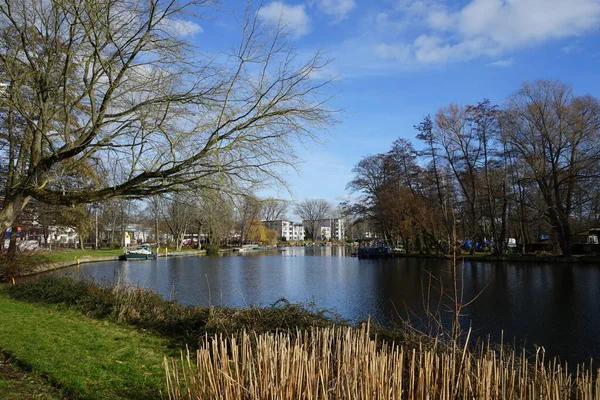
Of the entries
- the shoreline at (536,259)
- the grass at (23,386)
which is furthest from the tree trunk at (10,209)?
the shoreline at (536,259)

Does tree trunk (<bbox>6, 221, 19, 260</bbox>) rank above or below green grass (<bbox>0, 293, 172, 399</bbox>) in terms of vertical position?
above

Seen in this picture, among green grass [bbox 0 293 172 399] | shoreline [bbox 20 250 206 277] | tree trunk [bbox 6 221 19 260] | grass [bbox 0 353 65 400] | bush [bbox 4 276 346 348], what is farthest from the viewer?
shoreline [bbox 20 250 206 277]

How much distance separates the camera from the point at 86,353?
6.31 m

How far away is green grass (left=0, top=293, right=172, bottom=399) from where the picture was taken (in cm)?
486

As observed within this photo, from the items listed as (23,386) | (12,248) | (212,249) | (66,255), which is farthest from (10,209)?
(212,249)

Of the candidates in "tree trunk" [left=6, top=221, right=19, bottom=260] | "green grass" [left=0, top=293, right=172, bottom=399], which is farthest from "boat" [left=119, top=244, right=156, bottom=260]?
"green grass" [left=0, top=293, right=172, bottom=399]

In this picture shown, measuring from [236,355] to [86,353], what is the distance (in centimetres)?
413

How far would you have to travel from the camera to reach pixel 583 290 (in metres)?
20.0

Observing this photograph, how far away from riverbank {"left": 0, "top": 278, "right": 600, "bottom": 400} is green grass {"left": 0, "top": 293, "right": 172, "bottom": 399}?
0.05 feet

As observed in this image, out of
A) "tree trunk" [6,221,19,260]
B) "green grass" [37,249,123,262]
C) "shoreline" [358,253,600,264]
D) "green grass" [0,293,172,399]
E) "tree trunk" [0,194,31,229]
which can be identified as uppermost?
"tree trunk" [0,194,31,229]

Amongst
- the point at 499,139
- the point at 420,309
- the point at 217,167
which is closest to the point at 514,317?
the point at 420,309

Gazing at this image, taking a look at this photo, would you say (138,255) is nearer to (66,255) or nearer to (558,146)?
(66,255)

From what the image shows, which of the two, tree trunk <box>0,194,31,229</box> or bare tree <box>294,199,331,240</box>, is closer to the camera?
tree trunk <box>0,194,31,229</box>

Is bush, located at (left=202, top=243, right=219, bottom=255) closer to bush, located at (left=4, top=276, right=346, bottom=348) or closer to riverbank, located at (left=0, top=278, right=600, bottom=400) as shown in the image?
riverbank, located at (left=0, top=278, right=600, bottom=400)
